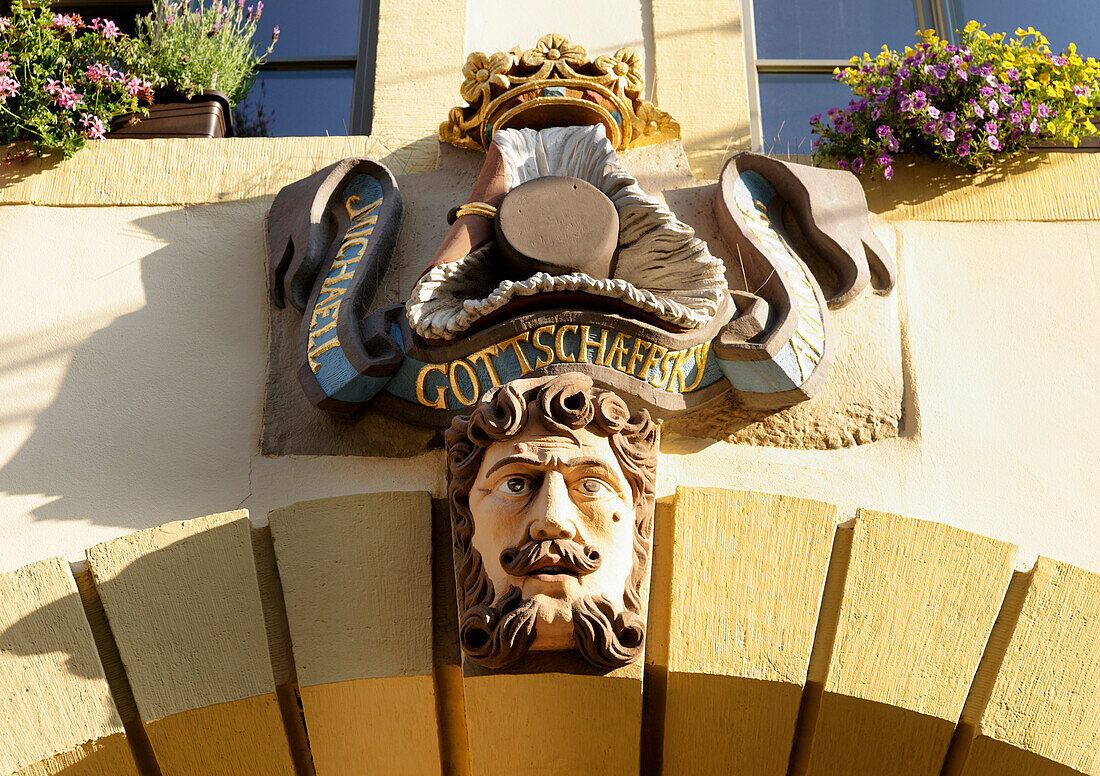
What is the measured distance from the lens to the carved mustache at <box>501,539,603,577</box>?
9.48 feet

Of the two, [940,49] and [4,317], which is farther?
[940,49]

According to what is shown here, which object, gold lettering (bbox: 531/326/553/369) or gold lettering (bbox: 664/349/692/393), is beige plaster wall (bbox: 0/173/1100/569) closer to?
gold lettering (bbox: 664/349/692/393)

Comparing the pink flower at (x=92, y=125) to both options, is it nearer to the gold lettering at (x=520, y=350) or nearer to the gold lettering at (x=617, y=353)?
the gold lettering at (x=520, y=350)

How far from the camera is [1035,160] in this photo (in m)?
4.32

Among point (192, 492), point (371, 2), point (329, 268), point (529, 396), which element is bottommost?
point (192, 492)

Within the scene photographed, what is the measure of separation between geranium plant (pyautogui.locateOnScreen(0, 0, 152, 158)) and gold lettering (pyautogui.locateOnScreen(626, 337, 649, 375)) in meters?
2.18

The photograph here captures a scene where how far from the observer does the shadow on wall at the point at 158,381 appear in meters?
3.60

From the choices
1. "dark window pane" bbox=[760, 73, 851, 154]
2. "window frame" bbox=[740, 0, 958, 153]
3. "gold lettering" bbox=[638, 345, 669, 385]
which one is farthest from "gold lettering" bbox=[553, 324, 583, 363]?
"window frame" bbox=[740, 0, 958, 153]

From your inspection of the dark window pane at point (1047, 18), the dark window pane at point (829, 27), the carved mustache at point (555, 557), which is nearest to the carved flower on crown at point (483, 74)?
the dark window pane at point (829, 27)

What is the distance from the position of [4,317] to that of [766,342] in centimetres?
242

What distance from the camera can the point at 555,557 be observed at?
9.46 feet

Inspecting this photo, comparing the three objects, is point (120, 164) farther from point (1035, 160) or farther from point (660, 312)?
point (1035, 160)

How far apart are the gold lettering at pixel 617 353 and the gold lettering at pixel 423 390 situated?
18.8 inches

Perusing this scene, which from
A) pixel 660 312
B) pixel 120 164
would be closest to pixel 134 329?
pixel 120 164
